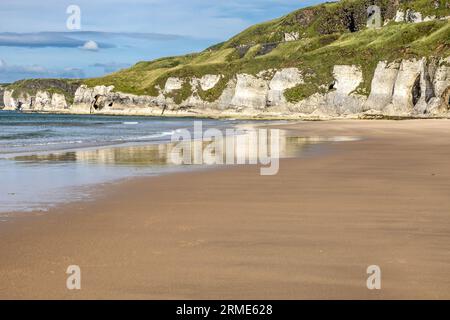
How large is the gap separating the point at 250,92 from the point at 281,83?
10.5m

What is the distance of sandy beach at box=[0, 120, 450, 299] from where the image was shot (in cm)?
570

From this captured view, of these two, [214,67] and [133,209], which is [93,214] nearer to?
[133,209]

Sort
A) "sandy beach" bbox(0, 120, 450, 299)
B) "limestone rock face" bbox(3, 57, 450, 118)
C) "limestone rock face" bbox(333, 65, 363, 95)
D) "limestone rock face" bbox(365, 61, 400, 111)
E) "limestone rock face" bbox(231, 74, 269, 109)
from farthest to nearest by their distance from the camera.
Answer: "limestone rock face" bbox(231, 74, 269, 109)
"limestone rock face" bbox(333, 65, 363, 95)
"limestone rock face" bbox(365, 61, 400, 111)
"limestone rock face" bbox(3, 57, 450, 118)
"sandy beach" bbox(0, 120, 450, 299)

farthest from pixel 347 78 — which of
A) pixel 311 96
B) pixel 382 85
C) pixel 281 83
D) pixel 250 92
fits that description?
pixel 250 92

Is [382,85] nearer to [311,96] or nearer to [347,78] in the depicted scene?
[347,78]

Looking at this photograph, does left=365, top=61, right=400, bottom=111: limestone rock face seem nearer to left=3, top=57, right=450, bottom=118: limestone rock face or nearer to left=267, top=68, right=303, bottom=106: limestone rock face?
left=3, top=57, right=450, bottom=118: limestone rock face

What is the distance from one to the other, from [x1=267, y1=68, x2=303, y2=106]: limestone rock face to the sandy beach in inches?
4758

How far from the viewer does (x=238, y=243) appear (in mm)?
7648

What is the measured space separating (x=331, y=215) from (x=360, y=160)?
37.7ft

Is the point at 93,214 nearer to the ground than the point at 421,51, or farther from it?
nearer to the ground

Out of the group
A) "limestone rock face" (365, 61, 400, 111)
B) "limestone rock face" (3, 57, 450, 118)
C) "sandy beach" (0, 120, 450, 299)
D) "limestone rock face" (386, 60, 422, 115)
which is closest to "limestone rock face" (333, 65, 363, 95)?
"limestone rock face" (3, 57, 450, 118)

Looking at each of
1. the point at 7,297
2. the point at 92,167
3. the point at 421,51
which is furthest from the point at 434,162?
the point at 421,51

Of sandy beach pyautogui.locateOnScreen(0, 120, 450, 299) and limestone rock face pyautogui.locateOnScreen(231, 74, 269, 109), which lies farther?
limestone rock face pyautogui.locateOnScreen(231, 74, 269, 109)

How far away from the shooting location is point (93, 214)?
998 centimetres
